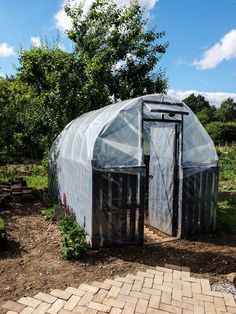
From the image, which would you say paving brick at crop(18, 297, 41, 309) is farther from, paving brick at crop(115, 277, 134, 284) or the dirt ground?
paving brick at crop(115, 277, 134, 284)

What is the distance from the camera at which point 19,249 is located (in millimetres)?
6035

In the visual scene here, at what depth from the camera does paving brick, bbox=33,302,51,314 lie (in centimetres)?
384

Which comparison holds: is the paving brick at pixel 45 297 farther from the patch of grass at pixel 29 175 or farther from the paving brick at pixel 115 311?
the patch of grass at pixel 29 175

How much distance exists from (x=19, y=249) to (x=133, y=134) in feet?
10.3

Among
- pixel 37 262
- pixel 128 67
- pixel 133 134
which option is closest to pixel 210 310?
pixel 37 262

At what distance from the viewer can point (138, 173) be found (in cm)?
617

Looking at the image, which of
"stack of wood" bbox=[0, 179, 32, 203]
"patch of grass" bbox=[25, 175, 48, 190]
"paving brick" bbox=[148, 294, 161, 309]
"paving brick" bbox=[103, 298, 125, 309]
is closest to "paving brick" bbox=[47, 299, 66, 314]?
"paving brick" bbox=[103, 298, 125, 309]

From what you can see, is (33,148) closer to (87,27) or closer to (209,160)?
(87,27)

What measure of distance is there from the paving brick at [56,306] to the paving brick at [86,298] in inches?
9.1

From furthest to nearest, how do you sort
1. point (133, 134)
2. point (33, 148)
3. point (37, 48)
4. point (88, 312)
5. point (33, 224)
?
point (33, 148)
point (37, 48)
point (33, 224)
point (133, 134)
point (88, 312)

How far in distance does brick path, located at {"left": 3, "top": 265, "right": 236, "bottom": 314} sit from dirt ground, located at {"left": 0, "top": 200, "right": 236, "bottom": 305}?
0.26 m

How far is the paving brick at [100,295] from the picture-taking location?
412 centimetres

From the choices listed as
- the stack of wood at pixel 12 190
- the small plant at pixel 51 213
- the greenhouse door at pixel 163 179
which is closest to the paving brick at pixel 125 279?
the greenhouse door at pixel 163 179

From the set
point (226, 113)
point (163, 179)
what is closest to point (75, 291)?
point (163, 179)
